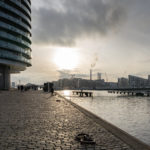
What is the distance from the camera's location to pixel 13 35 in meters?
65.1

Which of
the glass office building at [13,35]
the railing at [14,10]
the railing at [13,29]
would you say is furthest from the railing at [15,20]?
the railing at [14,10]

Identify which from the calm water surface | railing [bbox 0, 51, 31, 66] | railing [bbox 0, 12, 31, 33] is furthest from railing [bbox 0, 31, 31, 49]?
the calm water surface

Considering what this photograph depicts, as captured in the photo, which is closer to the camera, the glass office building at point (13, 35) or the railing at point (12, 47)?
the railing at point (12, 47)

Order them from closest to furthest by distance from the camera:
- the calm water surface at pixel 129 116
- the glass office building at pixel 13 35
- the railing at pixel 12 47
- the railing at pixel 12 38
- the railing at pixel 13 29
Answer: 1. the calm water surface at pixel 129 116
2. the railing at pixel 13 29
3. the railing at pixel 12 38
4. the railing at pixel 12 47
5. the glass office building at pixel 13 35

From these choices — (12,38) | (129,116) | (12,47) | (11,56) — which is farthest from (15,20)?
(129,116)

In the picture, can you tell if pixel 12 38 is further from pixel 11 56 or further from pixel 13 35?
pixel 11 56

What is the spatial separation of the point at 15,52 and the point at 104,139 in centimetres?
6188

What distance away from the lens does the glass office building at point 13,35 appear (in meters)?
59.7

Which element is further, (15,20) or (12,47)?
(15,20)

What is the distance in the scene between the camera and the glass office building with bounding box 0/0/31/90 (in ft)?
196

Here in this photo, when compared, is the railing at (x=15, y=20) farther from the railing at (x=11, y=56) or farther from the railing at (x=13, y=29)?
the railing at (x=11, y=56)

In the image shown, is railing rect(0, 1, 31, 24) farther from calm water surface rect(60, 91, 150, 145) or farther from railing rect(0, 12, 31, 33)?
calm water surface rect(60, 91, 150, 145)

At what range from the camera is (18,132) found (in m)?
9.33

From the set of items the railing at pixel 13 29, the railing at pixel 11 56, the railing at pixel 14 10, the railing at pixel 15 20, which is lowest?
the railing at pixel 11 56
